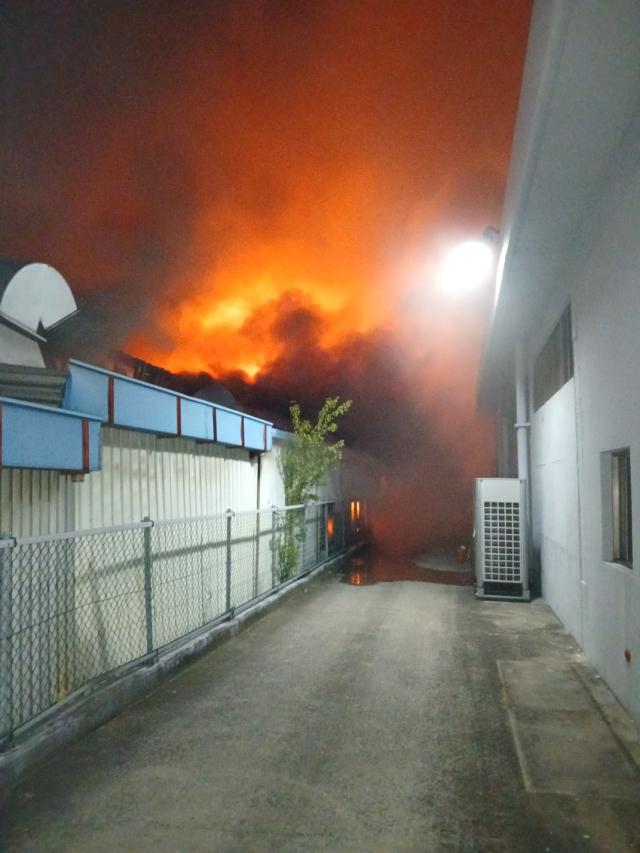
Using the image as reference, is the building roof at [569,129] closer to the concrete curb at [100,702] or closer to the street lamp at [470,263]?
the street lamp at [470,263]

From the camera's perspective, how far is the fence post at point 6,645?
4.09m

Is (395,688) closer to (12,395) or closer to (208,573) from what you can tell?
(208,573)

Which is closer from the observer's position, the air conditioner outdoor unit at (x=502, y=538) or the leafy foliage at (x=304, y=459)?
the air conditioner outdoor unit at (x=502, y=538)

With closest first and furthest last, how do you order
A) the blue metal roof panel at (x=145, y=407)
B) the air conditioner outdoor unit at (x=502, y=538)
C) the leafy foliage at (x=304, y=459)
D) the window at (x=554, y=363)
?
the blue metal roof panel at (x=145, y=407) → the window at (x=554, y=363) → the air conditioner outdoor unit at (x=502, y=538) → the leafy foliage at (x=304, y=459)

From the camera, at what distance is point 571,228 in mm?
6715

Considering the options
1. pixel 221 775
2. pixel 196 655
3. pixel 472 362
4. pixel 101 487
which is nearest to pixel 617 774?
pixel 221 775

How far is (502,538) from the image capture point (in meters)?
10.7

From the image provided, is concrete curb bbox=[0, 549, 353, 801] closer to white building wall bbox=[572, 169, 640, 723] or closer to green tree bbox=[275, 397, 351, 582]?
green tree bbox=[275, 397, 351, 582]

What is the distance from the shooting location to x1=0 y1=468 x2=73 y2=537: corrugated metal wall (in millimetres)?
4695

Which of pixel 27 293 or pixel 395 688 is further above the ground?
pixel 27 293

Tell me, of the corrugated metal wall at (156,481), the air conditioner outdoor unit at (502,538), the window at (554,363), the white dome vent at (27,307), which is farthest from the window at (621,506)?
the white dome vent at (27,307)

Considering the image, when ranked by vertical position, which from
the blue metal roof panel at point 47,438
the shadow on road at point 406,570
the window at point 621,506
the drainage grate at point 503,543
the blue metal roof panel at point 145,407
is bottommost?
the shadow on road at point 406,570

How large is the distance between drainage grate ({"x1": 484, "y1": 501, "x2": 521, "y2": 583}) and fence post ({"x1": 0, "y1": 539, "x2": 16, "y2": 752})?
816cm

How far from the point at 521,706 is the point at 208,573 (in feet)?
14.4
